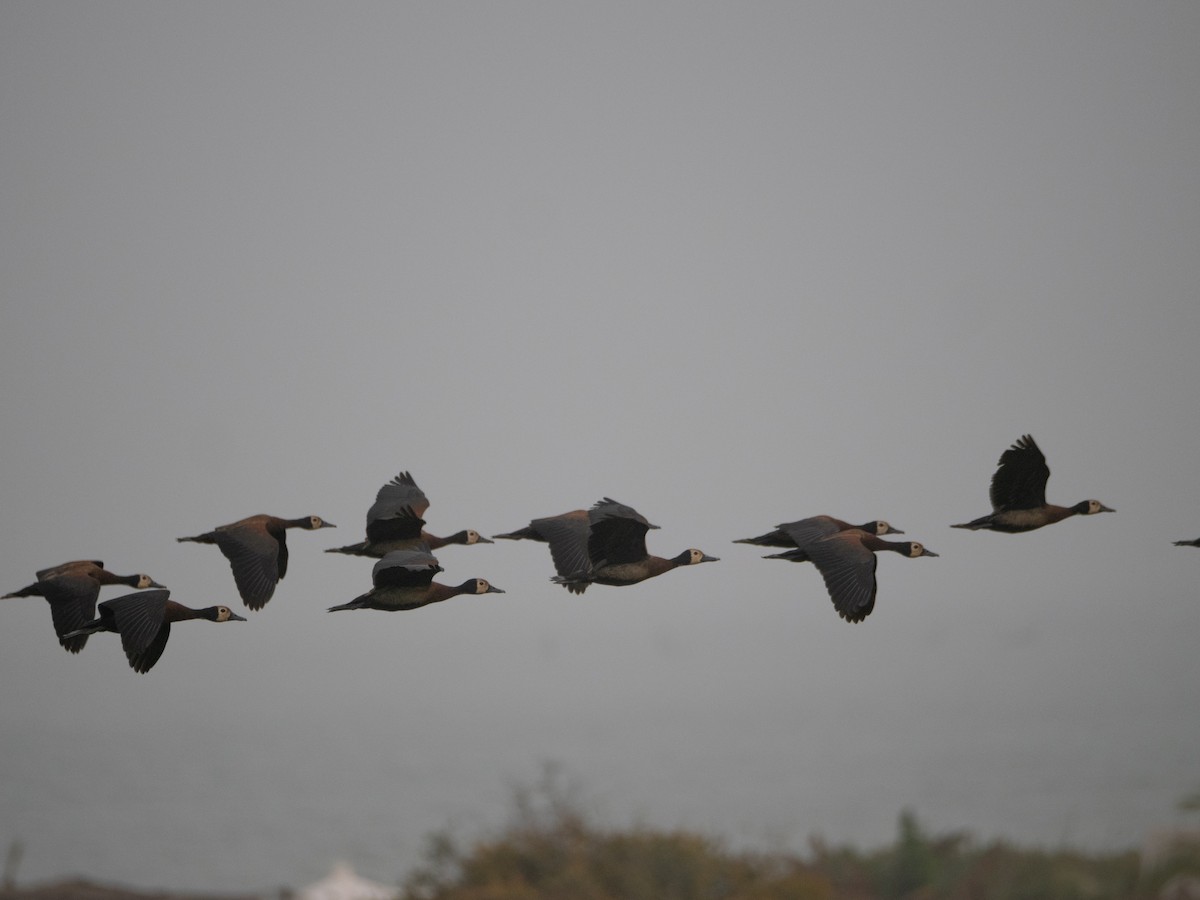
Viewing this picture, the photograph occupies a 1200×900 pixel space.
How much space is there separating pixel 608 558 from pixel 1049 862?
12.1 m

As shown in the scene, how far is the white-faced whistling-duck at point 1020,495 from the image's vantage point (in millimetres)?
18219

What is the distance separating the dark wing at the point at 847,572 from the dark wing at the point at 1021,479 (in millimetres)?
2289

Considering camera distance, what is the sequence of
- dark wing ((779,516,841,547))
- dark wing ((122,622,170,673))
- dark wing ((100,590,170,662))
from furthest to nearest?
dark wing ((779,516,841,547))
dark wing ((122,622,170,673))
dark wing ((100,590,170,662))

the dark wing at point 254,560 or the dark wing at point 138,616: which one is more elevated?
the dark wing at point 254,560

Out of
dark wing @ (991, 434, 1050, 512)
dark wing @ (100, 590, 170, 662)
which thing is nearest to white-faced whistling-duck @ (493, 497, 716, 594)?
dark wing @ (991, 434, 1050, 512)

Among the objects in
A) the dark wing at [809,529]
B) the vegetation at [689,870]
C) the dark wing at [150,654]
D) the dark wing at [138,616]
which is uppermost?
the dark wing at [809,529]

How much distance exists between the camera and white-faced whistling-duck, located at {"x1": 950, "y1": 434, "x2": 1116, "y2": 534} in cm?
1822

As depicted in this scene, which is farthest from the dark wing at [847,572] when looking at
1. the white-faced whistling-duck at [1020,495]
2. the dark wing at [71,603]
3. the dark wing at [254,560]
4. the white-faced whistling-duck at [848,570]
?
the dark wing at [71,603]

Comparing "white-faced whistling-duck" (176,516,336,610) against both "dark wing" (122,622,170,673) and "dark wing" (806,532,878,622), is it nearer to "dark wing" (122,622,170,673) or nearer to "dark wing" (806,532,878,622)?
"dark wing" (122,622,170,673)

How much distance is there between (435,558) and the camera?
16.5m

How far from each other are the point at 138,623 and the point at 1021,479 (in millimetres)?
10760

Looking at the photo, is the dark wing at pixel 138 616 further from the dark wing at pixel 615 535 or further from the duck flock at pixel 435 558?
the dark wing at pixel 615 535

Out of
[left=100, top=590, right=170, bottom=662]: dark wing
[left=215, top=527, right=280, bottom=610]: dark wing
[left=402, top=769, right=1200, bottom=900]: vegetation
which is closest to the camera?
[left=100, top=590, right=170, bottom=662]: dark wing

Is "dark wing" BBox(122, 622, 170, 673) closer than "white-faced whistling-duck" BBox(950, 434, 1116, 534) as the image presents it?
Yes
